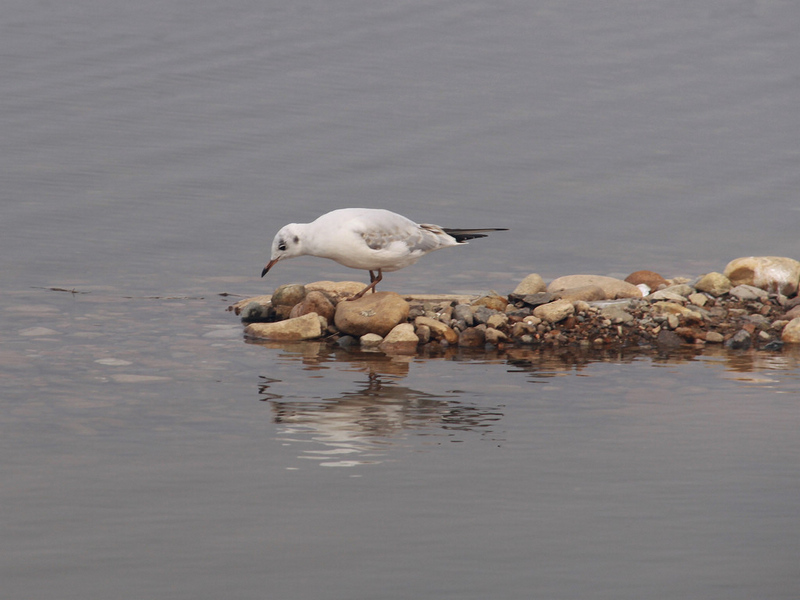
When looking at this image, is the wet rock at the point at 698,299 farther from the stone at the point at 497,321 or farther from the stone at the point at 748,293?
the stone at the point at 497,321

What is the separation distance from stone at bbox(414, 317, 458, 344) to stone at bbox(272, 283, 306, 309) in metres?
1.74

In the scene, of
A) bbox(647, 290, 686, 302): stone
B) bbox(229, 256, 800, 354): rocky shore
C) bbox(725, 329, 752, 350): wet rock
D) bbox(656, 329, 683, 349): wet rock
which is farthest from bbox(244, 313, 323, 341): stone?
bbox(725, 329, 752, 350): wet rock

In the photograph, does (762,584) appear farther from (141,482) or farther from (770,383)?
(770,383)

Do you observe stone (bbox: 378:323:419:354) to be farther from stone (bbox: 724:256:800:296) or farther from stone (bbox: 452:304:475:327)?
stone (bbox: 724:256:800:296)

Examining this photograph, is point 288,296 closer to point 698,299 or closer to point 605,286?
point 605,286

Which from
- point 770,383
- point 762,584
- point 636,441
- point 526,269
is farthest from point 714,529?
point 526,269

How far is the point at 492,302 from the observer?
1374cm

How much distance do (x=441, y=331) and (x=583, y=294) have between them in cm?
190

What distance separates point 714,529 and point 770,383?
4078 millimetres

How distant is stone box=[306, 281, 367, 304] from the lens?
572 inches

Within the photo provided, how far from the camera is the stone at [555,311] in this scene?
1328 cm

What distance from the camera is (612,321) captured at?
13.3m

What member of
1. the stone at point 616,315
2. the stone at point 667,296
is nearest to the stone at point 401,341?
the stone at point 616,315

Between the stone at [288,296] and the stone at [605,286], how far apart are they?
2911 mm
